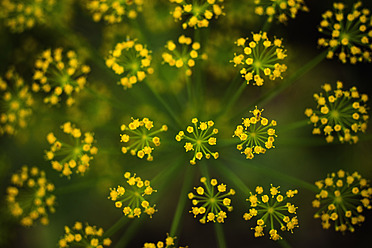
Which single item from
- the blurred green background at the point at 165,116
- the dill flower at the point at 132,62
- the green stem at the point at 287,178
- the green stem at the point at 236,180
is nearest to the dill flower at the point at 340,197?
the green stem at the point at 287,178

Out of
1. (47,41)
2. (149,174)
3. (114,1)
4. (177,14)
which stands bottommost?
(149,174)

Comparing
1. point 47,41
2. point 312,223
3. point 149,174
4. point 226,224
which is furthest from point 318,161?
point 47,41

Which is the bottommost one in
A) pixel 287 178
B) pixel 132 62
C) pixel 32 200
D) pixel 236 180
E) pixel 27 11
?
pixel 32 200

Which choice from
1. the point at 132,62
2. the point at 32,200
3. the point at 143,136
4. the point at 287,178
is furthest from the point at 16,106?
the point at 287,178

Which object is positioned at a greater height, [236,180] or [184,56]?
[184,56]

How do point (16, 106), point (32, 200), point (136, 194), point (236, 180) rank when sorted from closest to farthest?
point (136, 194) → point (236, 180) → point (32, 200) → point (16, 106)

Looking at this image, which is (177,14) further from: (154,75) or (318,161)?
(318,161)

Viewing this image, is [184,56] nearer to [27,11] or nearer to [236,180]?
[236,180]

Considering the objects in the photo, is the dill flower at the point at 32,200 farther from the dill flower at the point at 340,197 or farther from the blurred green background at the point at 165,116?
the dill flower at the point at 340,197

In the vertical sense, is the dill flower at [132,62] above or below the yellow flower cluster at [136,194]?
above
